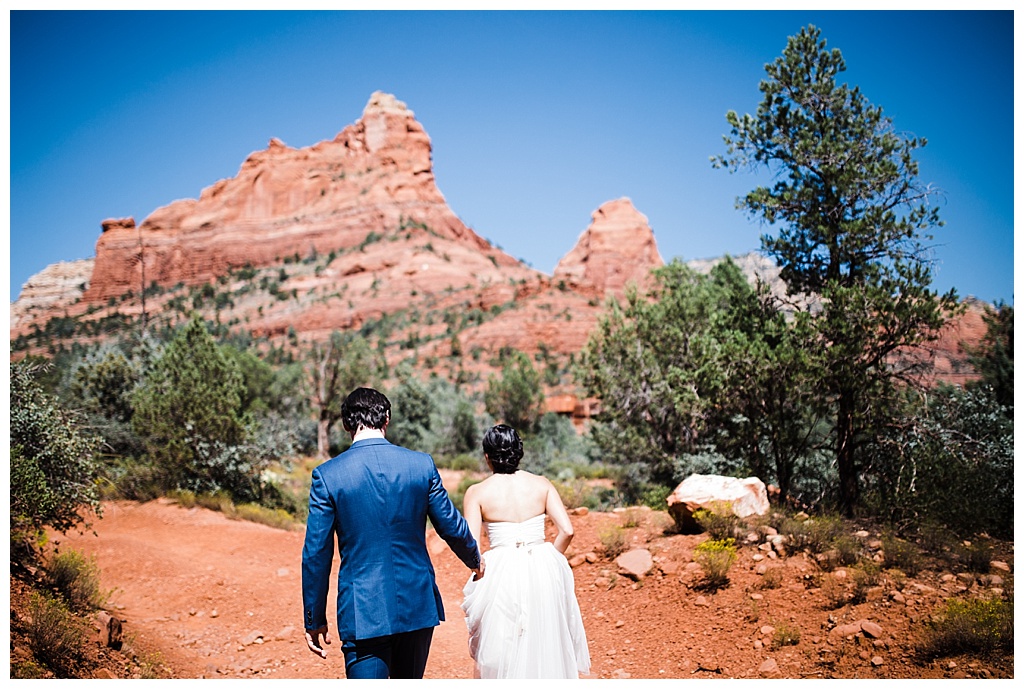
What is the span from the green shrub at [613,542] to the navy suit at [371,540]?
5.88m

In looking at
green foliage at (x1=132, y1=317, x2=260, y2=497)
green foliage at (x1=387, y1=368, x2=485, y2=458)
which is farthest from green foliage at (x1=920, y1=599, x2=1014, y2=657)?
green foliage at (x1=387, y1=368, x2=485, y2=458)

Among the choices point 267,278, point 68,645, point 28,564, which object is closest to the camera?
point 68,645

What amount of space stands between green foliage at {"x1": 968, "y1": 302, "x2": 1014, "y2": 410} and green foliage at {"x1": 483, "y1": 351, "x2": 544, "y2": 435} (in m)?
14.7

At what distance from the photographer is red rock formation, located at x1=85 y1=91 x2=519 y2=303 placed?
84.4 metres

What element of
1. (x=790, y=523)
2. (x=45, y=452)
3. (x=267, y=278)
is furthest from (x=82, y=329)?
(x=790, y=523)

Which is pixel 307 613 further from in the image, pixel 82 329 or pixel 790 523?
pixel 82 329

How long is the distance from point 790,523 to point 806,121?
19.2ft

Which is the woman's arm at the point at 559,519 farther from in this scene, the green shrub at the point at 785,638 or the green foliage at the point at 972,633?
the green foliage at the point at 972,633

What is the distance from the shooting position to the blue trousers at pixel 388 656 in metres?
2.90

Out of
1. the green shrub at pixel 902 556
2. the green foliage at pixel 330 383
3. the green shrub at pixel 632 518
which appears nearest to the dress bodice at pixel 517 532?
the green shrub at pixel 902 556

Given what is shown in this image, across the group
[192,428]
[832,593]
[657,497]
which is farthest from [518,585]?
[192,428]

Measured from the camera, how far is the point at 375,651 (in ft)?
9.57

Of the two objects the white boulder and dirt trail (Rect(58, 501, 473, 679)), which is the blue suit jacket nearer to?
dirt trail (Rect(58, 501, 473, 679))
